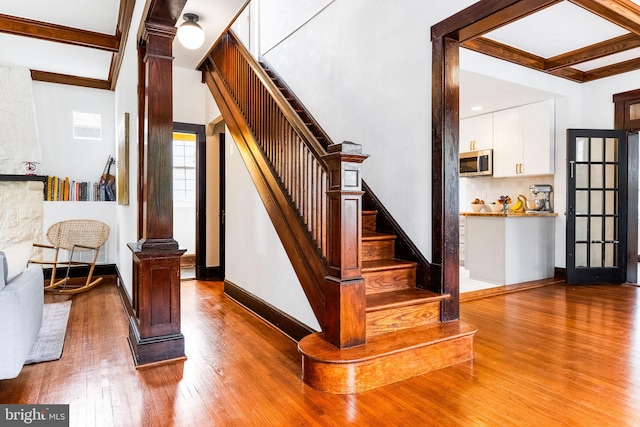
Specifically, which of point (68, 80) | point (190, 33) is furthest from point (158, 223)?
point (68, 80)

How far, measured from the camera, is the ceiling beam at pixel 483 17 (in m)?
2.49

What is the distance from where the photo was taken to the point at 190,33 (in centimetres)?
372

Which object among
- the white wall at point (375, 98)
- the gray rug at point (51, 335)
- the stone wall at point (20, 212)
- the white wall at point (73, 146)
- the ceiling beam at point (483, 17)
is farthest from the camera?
the white wall at point (73, 146)

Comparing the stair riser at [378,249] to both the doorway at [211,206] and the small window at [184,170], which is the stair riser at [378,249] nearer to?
the doorway at [211,206]

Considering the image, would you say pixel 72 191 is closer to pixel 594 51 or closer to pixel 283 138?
pixel 283 138

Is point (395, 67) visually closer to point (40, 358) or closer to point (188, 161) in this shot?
point (40, 358)

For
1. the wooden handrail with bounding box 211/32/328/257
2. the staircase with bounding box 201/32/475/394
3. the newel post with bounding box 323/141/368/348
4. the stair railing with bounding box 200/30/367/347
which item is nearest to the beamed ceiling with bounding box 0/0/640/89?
the wooden handrail with bounding box 211/32/328/257

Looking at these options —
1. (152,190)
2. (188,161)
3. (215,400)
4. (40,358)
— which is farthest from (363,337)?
(188,161)

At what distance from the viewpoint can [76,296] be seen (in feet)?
15.4

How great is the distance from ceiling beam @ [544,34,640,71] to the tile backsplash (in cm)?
153

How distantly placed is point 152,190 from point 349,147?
144 cm

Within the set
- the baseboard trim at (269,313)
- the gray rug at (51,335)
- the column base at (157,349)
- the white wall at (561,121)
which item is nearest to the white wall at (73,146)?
the gray rug at (51,335)

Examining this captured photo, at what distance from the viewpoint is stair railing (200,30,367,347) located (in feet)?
7.50

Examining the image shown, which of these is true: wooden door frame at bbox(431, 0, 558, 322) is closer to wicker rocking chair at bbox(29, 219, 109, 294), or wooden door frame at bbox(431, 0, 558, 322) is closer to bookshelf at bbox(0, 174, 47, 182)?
Result: wicker rocking chair at bbox(29, 219, 109, 294)
